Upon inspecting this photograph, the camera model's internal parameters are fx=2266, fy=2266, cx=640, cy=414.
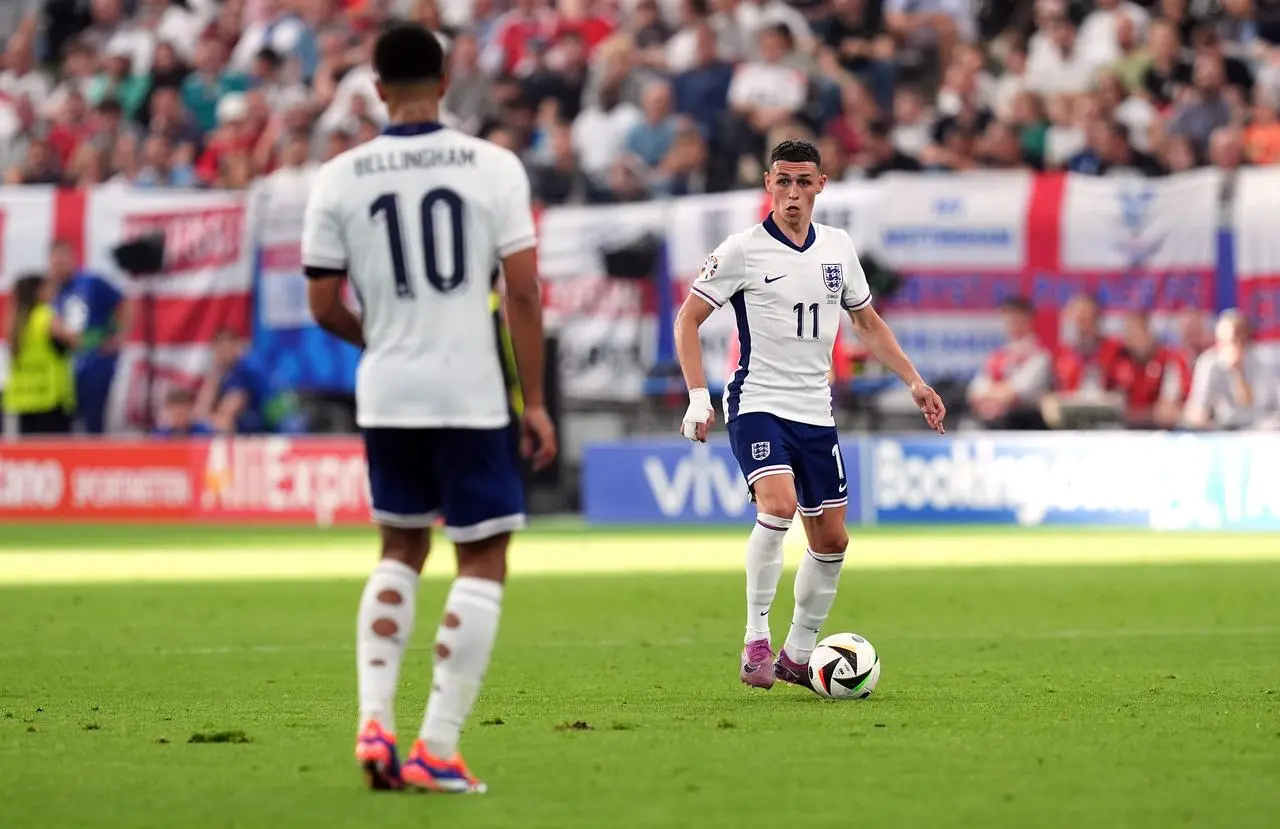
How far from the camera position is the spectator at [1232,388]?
20.7m

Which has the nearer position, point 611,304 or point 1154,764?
point 1154,764

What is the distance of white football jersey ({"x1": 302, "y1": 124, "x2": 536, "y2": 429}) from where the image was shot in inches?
253

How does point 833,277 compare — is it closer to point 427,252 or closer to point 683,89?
point 427,252

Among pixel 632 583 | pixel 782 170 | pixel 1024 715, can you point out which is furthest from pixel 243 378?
pixel 1024 715

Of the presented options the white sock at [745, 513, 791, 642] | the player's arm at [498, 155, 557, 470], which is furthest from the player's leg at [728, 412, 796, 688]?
the player's arm at [498, 155, 557, 470]

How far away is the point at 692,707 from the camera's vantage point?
8789 millimetres

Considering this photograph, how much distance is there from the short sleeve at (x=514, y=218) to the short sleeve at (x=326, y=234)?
47cm

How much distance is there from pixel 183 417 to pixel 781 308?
50.4ft

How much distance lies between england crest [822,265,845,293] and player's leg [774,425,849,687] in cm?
62

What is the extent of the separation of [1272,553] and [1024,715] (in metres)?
10.4

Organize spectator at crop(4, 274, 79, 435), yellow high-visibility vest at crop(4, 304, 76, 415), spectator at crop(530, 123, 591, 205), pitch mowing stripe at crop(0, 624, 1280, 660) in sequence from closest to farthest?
1. pitch mowing stripe at crop(0, 624, 1280, 660)
2. spectator at crop(530, 123, 591, 205)
3. spectator at crop(4, 274, 79, 435)
4. yellow high-visibility vest at crop(4, 304, 76, 415)

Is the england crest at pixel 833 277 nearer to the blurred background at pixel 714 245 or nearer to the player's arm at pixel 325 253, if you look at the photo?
the player's arm at pixel 325 253

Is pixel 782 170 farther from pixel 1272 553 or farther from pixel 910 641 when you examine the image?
pixel 1272 553

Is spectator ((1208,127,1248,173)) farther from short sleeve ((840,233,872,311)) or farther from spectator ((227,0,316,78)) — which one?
short sleeve ((840,233,872,311))
